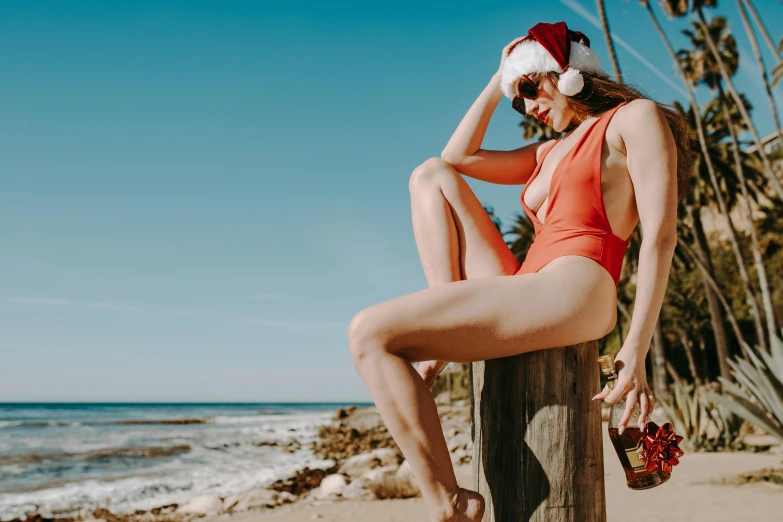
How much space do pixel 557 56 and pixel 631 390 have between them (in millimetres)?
1213

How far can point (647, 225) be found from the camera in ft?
6.57

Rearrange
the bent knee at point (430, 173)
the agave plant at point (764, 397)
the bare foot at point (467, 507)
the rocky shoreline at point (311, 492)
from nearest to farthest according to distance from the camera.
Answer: the bare foot at point (467, 507) < the bent knee at point (430, 173) < the agave plant at point (764, 397) < the rocky shoreline at point (311, 492)

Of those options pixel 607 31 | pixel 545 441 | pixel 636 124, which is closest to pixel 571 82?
pixel 636 124

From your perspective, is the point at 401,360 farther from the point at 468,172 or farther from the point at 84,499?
the point at 84,499

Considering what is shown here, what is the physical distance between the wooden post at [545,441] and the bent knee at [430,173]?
0.70 meters

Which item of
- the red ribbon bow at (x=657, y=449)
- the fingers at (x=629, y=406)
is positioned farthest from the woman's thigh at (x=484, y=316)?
the red ribbon bow at (x=657, y=449)

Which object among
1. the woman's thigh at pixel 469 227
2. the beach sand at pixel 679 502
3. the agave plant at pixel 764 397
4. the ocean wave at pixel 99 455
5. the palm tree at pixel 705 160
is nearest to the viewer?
the woman's thigh at pixel 469 227

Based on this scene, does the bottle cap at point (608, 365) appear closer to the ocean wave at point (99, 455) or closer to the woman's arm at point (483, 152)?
the woman's arm at point (483, 152)

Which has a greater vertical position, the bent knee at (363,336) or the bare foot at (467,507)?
the bent knee at (363,336)

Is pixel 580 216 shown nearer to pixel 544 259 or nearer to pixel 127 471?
pixel 544 259

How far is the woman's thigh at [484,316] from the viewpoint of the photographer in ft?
6.32

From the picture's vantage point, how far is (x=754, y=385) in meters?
5.97

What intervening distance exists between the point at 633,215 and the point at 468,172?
29.2 inches

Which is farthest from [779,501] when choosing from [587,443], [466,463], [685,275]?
[685,275]
